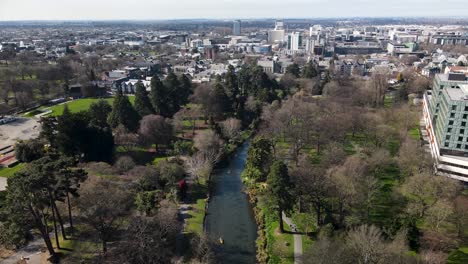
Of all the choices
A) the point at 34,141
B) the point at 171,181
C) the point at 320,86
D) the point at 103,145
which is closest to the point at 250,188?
the point at 171,181

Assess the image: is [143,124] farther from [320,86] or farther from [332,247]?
[320,86]

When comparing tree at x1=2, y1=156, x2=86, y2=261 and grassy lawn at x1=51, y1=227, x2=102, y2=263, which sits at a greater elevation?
tree at x1=2, y1=156, x2=86, y2=261

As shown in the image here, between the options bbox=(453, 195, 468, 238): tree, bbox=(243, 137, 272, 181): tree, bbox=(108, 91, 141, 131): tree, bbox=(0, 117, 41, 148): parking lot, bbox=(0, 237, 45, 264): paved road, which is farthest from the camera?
bbox=(0, 117, 41, 148): parking lot

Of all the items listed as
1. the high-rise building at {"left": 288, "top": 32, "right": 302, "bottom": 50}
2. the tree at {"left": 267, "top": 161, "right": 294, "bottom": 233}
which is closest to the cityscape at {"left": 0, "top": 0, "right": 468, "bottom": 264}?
the tree at {"left": 267, "top": 161, "right": 294, "bottom": 233}

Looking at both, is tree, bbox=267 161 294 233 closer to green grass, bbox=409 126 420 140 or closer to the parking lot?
green grass, bbox=409 126 420 140

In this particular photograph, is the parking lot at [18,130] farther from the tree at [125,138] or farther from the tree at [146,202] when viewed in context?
the tree at [146,202]

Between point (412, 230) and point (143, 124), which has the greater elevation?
point (143, 124)
